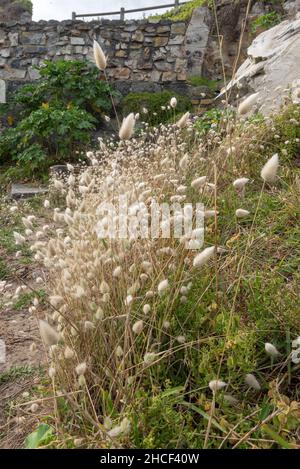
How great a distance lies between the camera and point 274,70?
166 inches

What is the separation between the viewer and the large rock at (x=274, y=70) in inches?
155

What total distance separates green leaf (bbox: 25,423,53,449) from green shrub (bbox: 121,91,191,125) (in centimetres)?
543

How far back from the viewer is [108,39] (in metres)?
7.88

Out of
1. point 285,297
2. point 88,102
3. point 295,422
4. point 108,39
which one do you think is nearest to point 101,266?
point 285,297

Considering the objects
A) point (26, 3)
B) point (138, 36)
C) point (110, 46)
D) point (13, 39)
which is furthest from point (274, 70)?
point (26, 3)

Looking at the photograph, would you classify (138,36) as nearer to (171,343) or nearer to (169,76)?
(169,76)

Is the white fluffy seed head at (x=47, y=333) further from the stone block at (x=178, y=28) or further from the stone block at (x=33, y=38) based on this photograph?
the stone block at (x=33, y=38)

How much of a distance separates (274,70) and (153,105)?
2446mm

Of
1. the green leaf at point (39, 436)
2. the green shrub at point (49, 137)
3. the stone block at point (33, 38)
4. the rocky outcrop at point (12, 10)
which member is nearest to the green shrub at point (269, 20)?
the green shrub at point (49, 137)

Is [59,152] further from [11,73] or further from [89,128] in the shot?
[11,73]

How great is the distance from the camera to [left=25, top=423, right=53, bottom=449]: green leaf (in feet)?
4.13

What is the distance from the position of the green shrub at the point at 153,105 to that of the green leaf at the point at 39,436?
5428 millimetres

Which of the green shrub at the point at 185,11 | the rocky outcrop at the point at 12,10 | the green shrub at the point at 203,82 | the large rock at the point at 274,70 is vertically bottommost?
the green shrub at the point at 203,82

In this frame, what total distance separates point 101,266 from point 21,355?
77cm
